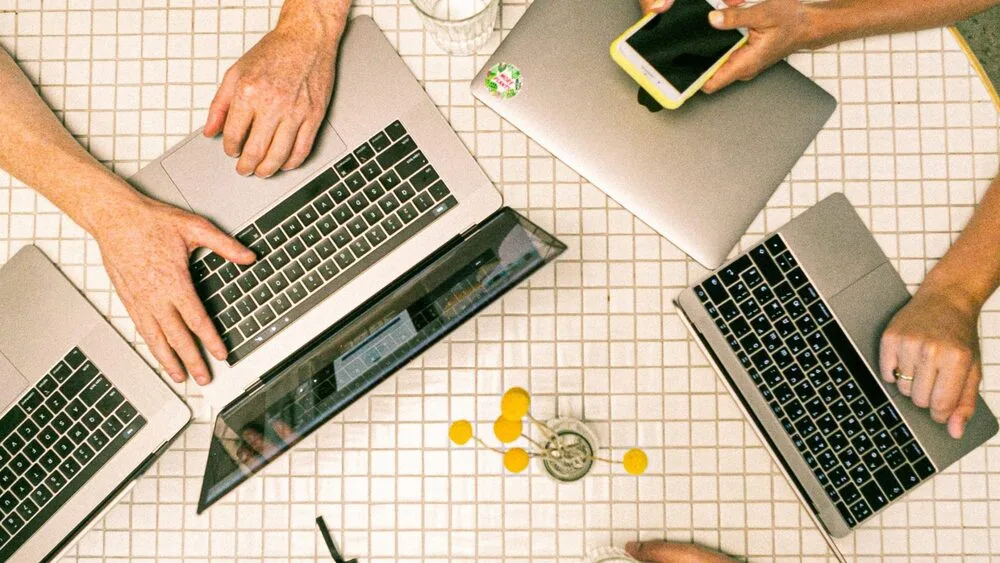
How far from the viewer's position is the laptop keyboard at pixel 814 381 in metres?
1.00

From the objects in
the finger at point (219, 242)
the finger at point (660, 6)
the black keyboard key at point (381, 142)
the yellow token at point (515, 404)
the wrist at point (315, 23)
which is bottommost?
the yellow token at point (515, 404)

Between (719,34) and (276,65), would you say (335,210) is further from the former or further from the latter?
(719,34)

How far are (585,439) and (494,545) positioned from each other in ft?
0.71

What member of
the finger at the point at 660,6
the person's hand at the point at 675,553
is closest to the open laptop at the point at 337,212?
the finger at the point at 660,6

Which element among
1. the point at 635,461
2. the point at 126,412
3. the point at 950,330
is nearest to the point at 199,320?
the point at 126,412

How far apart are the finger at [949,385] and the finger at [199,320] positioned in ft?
3.38

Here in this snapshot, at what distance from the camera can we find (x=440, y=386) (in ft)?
3.51

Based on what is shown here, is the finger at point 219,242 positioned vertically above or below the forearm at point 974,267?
above

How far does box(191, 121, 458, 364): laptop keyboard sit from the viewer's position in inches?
40.2

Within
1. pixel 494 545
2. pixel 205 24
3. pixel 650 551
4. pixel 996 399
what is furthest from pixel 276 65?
pixel 996 399

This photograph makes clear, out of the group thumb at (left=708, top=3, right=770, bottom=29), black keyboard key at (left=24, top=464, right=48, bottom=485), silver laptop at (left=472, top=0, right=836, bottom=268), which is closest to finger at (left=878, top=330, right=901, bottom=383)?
silver laptop at (left=472, top=0, right=836, bottom=268)

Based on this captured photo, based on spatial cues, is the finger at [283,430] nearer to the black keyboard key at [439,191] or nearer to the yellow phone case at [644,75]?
the black keyboard key at [439,191]

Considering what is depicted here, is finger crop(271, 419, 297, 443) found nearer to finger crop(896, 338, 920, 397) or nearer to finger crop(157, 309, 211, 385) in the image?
finger crop(157, 309, 211, 385)

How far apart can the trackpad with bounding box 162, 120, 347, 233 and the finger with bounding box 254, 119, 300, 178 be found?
0.02 meters
